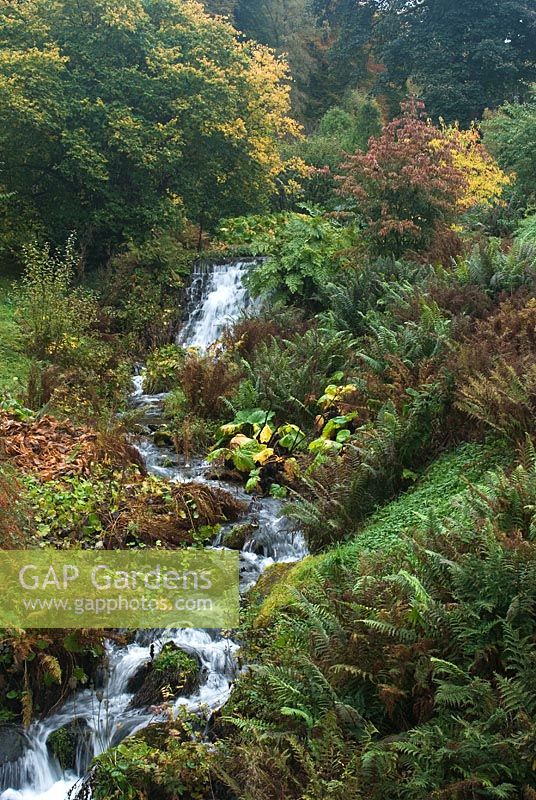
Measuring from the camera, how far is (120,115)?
47.7ft

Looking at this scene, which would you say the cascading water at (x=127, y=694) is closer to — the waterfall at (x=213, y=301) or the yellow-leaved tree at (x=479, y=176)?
the waterfall at (x=213, y=301)

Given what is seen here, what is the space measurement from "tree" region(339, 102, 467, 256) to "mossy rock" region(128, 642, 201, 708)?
29.0 feet

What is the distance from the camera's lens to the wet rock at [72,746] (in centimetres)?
421

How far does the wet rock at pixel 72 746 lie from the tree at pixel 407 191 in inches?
375

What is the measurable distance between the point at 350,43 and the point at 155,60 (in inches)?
606

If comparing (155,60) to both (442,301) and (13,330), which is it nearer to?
(13,330)

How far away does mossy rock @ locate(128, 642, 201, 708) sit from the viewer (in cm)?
457

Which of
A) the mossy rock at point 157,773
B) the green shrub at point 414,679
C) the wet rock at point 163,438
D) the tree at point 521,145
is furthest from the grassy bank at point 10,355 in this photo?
the tree at point 521,145

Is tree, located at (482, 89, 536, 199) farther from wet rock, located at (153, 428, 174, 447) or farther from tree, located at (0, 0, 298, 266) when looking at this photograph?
wet rock, located at (153, 428, 174, 447)

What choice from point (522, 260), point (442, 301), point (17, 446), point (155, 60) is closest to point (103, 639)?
point (17, 446)

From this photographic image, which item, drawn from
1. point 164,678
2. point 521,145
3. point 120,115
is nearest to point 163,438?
point 164,678

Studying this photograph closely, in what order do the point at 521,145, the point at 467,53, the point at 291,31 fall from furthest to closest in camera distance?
the point at 291,31 < the point at 467,53 < the point at 521,145

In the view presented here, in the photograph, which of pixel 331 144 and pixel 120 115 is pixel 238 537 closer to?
pixel 120 115

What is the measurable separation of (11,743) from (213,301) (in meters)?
11.5
